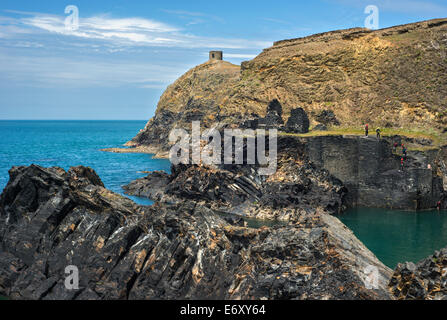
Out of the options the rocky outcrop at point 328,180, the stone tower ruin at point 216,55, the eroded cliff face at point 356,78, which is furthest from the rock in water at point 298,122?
the stone tower ruin at point 216,55

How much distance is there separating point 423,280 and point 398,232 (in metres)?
20.8

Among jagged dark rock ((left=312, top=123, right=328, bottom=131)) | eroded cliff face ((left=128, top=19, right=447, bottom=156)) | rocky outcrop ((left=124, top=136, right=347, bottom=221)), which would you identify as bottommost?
rocky outcrop ((left=124, top=136, right=347, bottom=221))

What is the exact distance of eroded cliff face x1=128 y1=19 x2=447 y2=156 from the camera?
5684 centimetres

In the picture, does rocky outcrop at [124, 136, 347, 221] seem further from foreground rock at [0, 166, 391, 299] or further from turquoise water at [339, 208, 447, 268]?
foreground rock at [0, 166, 391, 299]

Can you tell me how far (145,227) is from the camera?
25734mm

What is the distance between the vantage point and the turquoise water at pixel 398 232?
109 feet

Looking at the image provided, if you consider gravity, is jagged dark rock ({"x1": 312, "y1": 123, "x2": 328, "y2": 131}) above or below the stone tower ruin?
below

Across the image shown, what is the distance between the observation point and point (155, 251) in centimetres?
2409

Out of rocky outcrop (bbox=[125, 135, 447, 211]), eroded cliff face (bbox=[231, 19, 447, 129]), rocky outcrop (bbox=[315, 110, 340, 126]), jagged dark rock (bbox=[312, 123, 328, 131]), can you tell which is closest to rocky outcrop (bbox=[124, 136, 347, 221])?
rocky outcrop (bbox=[125, 135, 447, 211])

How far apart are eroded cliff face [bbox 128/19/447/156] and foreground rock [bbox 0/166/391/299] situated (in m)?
32.0

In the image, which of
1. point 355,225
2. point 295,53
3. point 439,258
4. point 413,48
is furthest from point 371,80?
point 439,258

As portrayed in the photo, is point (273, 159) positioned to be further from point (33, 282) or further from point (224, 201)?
point (33, 282)

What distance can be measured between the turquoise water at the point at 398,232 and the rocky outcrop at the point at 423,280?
10.3 meters

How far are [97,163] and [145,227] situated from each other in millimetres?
65099
